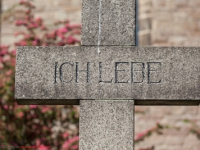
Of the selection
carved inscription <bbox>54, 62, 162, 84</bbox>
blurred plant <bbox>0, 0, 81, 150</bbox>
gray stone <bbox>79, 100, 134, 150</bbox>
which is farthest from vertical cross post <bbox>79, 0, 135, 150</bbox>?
blurred plant <bbox>0, 0, 81, 150</bbox>

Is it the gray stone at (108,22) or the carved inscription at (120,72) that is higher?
the gray stone at (108,22)

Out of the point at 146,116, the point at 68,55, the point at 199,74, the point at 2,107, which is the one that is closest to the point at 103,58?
the point at 68,55

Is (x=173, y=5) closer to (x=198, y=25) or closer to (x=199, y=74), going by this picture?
(x=198, y=25)

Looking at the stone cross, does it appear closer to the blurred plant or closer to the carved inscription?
the carved inscription

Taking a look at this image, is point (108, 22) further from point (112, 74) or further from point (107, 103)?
point (107, 103)

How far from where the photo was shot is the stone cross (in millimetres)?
4742

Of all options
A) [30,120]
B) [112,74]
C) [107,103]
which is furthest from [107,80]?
[30,120]

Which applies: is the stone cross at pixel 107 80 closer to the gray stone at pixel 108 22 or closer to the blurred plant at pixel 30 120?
the gray stone at pixel 108 22

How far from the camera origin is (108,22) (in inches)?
193

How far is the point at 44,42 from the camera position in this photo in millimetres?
9500

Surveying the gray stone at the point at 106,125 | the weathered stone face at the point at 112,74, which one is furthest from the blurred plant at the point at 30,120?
the gray stone at the point at 106,125

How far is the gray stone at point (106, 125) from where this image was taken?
4.70m

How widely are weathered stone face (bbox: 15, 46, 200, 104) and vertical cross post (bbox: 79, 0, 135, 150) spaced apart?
0.08m

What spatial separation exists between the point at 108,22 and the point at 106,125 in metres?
0.89
